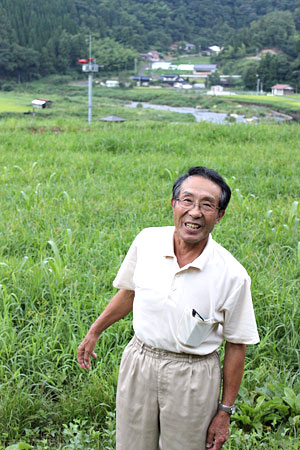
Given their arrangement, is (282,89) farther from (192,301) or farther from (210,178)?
(192,301)

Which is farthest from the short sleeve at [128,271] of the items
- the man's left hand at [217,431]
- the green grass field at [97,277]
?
the green grass field at [97,277]

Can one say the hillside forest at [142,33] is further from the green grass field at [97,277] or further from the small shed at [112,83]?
the green grass field at [97,277]

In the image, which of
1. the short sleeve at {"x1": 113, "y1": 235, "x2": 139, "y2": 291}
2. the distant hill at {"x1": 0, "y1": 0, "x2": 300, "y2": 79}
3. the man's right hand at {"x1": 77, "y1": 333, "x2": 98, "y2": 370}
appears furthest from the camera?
the distant hill at {"x1": 0, "y1": 0, "x2": 300, "y2": 79}

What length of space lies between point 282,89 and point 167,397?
71.1 feet

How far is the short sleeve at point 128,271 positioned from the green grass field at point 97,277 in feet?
2.41

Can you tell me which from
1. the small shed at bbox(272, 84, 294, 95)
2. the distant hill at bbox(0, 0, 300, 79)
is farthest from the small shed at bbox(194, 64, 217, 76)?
the small shed at bbox(272, 84, 294, 95)

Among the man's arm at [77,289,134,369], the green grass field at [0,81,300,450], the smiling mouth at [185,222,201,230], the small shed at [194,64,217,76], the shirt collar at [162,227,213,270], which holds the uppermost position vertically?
the small shed at [194,64,217,76]

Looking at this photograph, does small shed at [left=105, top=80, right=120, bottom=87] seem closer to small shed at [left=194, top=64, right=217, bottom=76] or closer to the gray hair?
small shed at [left=194, top=64, right=217, bottom=76]

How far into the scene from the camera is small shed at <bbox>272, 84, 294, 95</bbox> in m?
20.8

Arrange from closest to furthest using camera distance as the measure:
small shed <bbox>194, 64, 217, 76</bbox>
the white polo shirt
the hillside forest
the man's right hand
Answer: the white polo shirt, the man's right hand, the hillside forest, small shed <bbox>194, 64, 217, 76</bbox>

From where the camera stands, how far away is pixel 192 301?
52.9 inches

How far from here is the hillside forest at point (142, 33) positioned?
1070 inches

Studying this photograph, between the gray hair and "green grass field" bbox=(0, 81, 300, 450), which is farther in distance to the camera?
"green grass field" bbox=(0, 81, 300, 450)

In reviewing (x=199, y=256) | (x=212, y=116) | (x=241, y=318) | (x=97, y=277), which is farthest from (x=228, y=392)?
(x=212, y=116)
